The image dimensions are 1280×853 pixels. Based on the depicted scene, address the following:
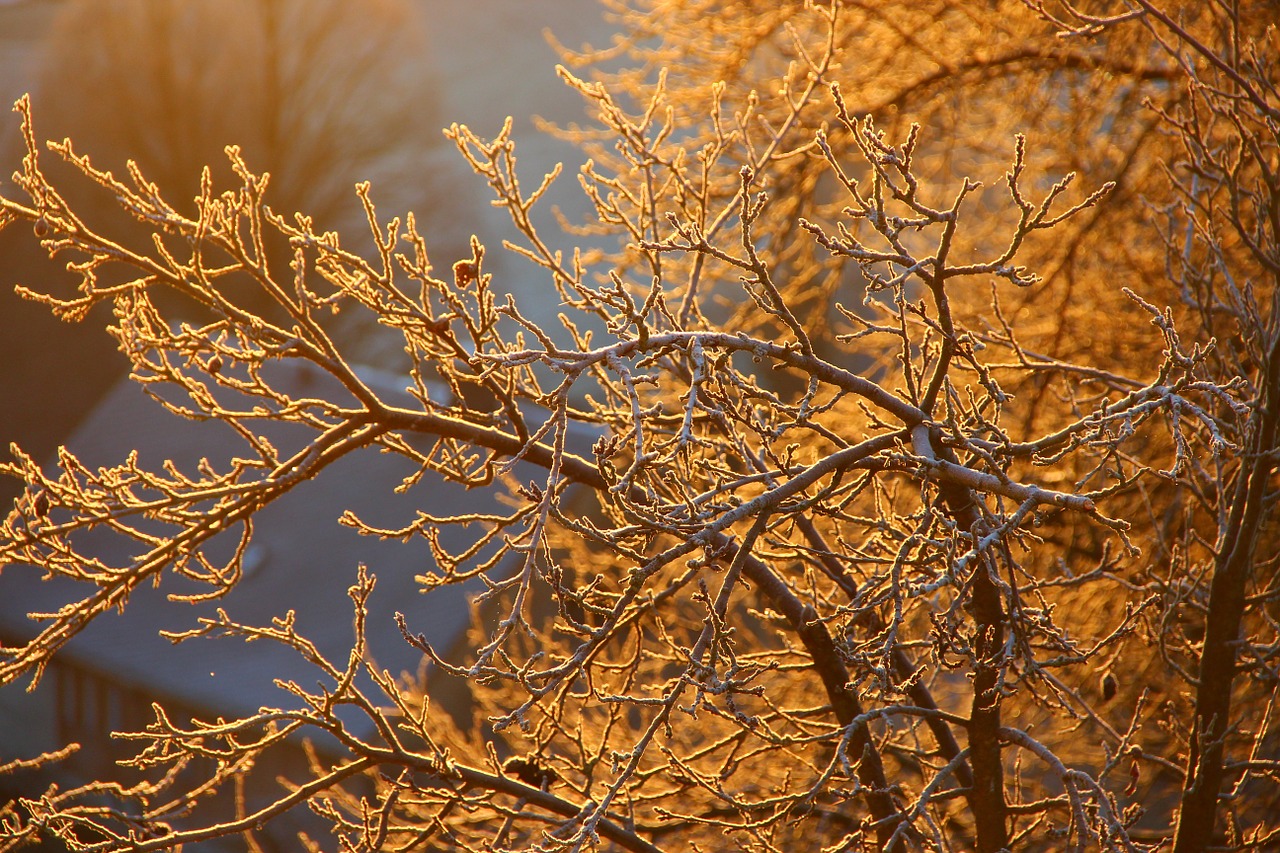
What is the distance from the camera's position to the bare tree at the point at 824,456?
2641 mm

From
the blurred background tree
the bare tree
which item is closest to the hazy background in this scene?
the blurred background tree

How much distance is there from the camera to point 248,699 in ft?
41.6

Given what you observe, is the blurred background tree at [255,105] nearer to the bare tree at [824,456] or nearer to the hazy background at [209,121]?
the hazy background at [209,121]

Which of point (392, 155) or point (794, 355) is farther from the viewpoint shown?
point (392, 155)

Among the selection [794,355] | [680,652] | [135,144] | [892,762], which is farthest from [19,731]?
[794,355]

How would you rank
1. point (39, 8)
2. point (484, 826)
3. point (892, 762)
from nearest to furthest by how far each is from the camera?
point (892, 762) < point (484, 826) < point (39, 8)

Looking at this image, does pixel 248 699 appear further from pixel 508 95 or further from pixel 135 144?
pixel 508 95

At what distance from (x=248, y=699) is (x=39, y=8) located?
24.4 m

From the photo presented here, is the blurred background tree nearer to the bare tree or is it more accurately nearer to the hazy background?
the hazy background

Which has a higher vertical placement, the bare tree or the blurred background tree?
the blurred background tree

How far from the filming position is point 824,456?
4414 millimetres

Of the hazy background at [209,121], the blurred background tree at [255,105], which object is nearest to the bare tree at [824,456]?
the hazy background at [209,121]

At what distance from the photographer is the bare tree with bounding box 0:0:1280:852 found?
8.66ft

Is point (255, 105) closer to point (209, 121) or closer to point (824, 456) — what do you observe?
point (209, 121)
